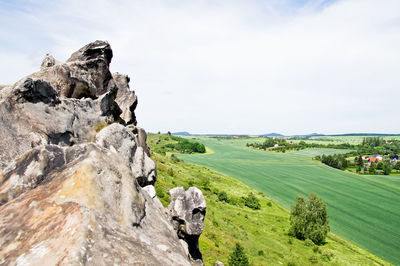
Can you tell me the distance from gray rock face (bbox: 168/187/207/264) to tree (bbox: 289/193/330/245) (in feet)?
175

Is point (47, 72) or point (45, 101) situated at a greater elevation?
point (47, 72)

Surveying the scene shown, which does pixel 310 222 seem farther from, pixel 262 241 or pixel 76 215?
pixel 76 215

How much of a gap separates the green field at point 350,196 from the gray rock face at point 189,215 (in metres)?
62.0

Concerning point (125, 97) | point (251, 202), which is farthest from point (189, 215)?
point (251, 202)

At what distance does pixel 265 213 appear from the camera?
71.4 m

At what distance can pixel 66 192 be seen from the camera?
24.1ft

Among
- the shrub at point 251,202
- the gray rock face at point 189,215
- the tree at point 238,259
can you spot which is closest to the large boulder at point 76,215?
the gray rock face at point 189,215

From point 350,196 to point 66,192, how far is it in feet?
371

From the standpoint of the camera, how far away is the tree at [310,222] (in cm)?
5853

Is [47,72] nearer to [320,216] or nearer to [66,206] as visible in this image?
[66,206]

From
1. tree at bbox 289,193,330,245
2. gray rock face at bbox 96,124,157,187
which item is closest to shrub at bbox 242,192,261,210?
tree at bbox 289,193,330,245

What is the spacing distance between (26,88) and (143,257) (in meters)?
9.72

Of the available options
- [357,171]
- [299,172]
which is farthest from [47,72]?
[357,171]

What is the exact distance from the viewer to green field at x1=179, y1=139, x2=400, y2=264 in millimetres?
62559
